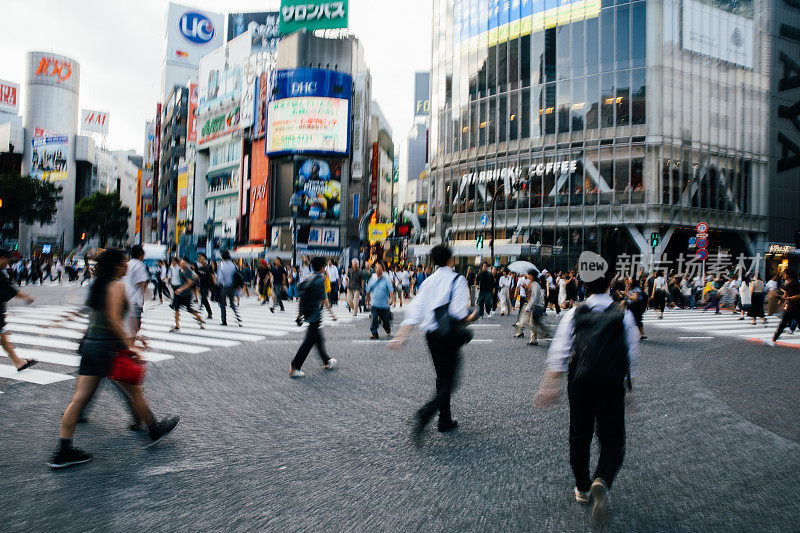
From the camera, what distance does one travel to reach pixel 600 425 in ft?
12.5

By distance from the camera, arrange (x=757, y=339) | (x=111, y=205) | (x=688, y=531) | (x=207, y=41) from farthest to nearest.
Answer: (x=207, y=41) < (x=111, y=205) < (x=757, y=339) < (x=688, y=531)

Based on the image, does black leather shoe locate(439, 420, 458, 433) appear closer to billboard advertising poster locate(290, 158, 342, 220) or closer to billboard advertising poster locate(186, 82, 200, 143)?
billboard advertising poster locate(290, 158, 342, 220)

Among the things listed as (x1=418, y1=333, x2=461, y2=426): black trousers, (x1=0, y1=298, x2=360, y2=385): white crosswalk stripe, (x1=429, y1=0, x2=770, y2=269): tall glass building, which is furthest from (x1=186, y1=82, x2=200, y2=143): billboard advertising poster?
(x1=418, y1=333, x2=461, y2=426): black trousers

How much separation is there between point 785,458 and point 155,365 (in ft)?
25.2

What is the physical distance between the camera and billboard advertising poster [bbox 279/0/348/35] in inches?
2282

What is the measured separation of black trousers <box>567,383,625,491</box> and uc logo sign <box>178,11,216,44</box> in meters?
110

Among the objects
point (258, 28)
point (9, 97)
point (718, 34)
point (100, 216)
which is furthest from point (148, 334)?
point (9, 97)

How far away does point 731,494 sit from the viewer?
4129mm

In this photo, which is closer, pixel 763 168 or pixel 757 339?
pixel 757 339

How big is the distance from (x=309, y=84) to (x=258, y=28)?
756 inches

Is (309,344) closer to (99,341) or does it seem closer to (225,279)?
(99,341)

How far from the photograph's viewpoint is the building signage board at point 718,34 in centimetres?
3712

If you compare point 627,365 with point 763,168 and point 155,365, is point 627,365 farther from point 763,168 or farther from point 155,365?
point 763,168

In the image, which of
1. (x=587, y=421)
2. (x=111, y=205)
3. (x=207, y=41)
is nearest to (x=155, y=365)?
(x=587, y=421)
